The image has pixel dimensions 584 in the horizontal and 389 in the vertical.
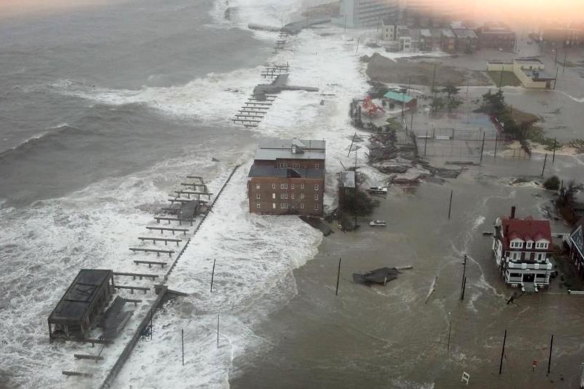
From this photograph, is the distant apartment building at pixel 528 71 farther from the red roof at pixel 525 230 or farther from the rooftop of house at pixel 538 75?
the red roof at pixel 525 230

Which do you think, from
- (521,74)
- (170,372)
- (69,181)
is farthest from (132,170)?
(521,74)

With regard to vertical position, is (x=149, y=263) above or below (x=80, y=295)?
below

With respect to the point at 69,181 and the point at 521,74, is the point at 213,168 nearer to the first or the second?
the point at 69,181

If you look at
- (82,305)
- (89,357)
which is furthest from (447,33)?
(89,357)

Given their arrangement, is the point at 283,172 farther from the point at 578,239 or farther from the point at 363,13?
the point at 363,13

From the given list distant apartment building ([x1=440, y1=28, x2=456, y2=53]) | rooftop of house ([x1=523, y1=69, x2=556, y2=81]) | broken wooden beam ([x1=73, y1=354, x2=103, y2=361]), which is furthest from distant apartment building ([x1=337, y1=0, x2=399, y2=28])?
broken wooden beam ([x1=73, y1=354, x2=103, y2=361])

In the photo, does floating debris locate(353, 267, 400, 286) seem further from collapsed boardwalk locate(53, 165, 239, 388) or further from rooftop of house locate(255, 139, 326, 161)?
rooftop of house locate(255, 139, 326, 161)
